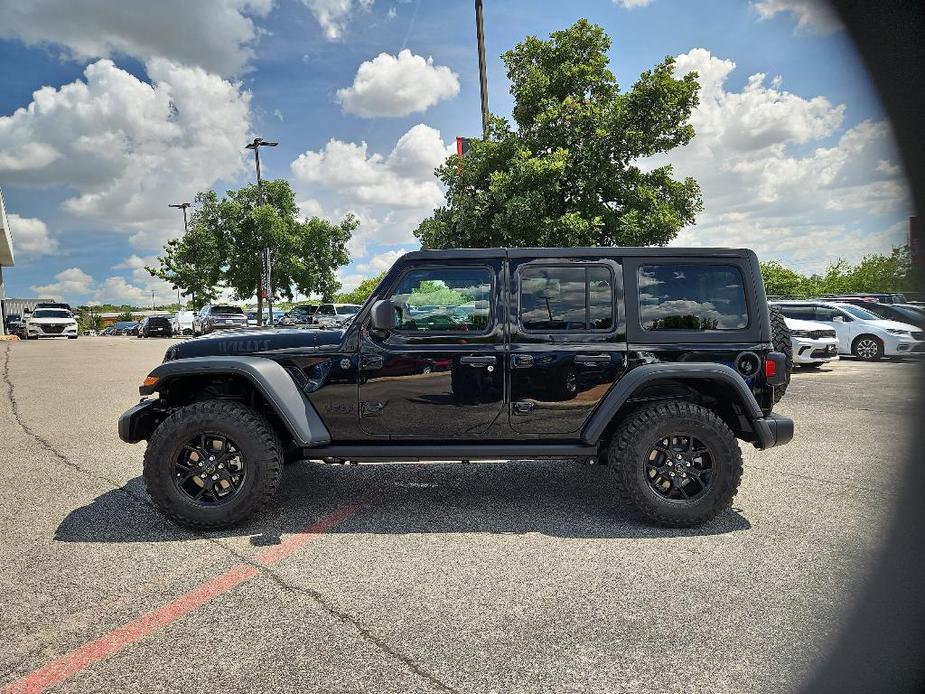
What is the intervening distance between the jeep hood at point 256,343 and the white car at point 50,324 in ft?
110

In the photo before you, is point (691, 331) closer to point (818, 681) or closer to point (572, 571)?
point (572, 571)

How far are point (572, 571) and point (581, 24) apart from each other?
13700 mm

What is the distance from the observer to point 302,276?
120 feet

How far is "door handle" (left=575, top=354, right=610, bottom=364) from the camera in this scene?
405 cm

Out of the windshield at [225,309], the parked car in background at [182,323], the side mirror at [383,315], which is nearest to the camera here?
the side mirror at [383,315]

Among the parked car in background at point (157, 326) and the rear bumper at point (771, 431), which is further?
the parked car in background at point (157, 326)

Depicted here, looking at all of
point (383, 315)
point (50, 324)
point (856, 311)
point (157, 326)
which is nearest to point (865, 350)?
point (856, 311)

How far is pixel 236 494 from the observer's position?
3961mm

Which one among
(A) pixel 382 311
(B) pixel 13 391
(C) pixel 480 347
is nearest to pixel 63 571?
(A) pixel 382 311

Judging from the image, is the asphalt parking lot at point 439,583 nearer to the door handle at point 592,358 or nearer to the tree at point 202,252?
the door handle at point 592,358

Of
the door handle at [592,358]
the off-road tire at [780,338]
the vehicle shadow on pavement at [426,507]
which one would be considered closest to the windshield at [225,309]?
the vehicle shadow on pavement at [426,507]

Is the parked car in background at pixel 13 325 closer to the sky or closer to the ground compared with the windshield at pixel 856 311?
closer to the sky

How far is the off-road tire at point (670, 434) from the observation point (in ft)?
12.9

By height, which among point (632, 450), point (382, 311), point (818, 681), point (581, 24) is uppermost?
point (581, 24)
